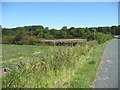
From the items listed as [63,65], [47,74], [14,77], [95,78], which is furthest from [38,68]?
[95,78]

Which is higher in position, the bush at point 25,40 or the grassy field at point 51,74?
the grassy field at point 51,74

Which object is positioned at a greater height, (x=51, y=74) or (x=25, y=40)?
(x=51, y=74)

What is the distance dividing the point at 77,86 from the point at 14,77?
7.39 ft

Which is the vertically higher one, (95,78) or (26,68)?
(26,68)

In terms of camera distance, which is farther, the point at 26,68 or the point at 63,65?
the point at 63,65

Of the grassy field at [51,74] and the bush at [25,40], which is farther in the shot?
the bush at [25,40]

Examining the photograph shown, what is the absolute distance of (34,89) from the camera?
24.9 feet

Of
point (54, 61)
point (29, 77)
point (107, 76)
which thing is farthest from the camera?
point (107, 76)

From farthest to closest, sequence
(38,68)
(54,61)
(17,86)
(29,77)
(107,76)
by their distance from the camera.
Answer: (107,76) → (54,61) → (38,68) → (29,77) → (17,86)

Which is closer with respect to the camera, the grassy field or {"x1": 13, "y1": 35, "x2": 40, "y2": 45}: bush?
the grassy field

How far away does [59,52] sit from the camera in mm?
11789

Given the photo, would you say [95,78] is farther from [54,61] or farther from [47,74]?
[47,74]

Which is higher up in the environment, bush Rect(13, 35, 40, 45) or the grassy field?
the grassy field

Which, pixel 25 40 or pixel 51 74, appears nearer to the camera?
pixel 51 74
